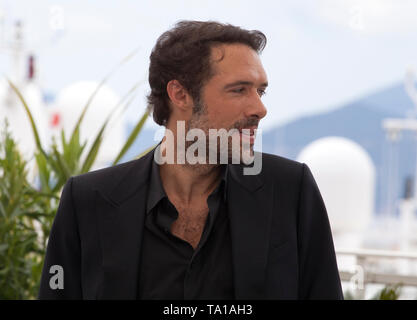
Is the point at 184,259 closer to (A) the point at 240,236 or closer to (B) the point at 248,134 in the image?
(A) the point at 240,236

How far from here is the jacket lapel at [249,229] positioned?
987 mm

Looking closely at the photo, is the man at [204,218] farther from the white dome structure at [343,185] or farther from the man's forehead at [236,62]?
the white dome structure at [343,185]

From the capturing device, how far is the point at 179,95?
3.69 ft

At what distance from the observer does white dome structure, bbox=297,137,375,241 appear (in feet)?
28.0

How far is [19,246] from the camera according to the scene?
199 cm

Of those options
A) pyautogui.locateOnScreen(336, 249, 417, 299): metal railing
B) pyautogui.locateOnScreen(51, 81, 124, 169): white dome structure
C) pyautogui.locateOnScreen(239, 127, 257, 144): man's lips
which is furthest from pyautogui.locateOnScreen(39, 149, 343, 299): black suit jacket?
pyautogui.locateOnScreen(51, 81, 124, 169): white dome structure

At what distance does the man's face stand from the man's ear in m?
0.05

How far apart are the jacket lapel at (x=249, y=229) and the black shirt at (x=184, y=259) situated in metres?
0.03

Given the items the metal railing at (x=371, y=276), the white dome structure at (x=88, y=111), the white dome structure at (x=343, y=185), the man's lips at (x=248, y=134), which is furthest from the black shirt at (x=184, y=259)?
the white dome structure at (x=88, y=111)

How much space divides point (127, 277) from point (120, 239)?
0.07 m

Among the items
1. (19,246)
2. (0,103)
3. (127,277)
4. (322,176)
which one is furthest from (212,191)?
(0,103)

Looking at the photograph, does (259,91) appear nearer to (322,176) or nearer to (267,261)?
(267,261)

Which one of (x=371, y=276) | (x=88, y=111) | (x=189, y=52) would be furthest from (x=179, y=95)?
(x=88, y=111)

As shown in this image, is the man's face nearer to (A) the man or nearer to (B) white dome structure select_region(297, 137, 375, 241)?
(A) the man
